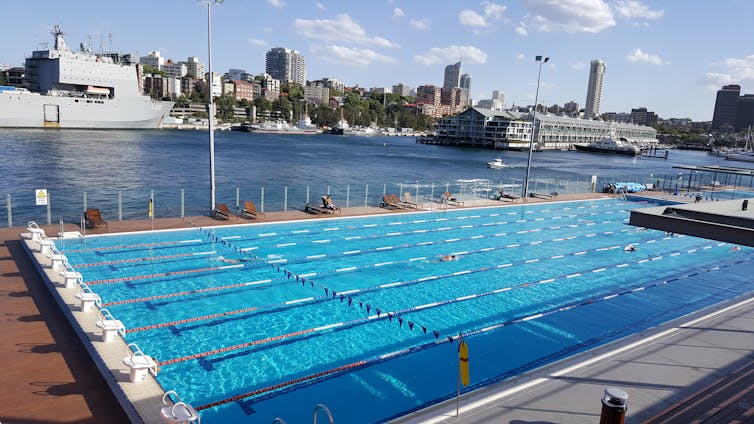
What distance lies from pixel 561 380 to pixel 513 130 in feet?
448

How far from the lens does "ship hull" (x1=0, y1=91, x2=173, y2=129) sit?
325 feet

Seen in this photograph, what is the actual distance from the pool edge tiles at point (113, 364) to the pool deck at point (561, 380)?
124mm

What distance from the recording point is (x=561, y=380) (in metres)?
8.46

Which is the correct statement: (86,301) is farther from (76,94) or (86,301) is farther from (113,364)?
(76,94)

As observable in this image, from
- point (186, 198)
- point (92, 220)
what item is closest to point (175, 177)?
point (186, 198)

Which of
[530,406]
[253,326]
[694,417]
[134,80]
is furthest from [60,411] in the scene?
[134,80]

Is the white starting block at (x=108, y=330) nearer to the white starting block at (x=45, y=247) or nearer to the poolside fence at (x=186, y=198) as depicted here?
the white starting block at (x=45, y=247)

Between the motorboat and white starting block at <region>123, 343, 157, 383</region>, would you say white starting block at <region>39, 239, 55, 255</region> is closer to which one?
white starting block at <region>123, 343, 157, 383</region>

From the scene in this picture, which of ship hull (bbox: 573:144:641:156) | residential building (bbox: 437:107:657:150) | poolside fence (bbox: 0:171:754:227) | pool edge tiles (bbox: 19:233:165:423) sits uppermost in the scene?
residential building (bbox: 437:107:657:150)

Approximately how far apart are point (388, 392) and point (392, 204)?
1921cm

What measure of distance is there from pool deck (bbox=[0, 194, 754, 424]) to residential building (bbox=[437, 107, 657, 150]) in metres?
131

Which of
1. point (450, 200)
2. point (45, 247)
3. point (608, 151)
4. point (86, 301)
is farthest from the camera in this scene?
point (608, 151)

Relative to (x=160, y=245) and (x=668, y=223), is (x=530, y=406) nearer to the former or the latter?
(x=668, y=223)

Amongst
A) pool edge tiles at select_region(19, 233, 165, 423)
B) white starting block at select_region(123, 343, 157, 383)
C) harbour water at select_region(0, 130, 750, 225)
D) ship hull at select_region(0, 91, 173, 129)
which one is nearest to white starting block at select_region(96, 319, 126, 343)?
pool edge tiles at select_region(19, 233, 165, 423)
